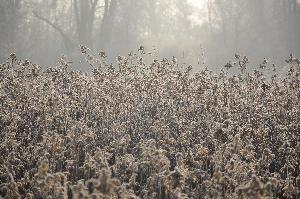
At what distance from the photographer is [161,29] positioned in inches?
1850

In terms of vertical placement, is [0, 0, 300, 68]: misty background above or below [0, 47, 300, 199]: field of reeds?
above

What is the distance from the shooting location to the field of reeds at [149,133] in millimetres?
5156

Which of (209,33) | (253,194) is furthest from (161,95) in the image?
(209,33)

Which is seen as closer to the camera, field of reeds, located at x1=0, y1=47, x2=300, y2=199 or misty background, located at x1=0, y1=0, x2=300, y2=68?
field of reeds, located at x1=0, y1=47, x2=300, y2=199

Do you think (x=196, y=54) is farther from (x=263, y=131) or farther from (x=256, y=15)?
(x=263, y=131)

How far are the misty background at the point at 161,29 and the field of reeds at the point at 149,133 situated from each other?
2477cm

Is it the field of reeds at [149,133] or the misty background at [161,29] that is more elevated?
the misty background at [161,29]

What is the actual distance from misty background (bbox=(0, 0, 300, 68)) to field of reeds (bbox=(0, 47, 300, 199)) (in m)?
24.8

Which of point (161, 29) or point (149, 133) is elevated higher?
point (161, 29)

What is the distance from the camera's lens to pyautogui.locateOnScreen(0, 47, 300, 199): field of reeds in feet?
16.9

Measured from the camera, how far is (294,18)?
40.1m

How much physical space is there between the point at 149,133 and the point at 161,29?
40.5m

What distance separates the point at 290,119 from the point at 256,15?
3633 cm

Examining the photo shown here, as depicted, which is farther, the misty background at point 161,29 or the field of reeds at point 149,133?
the misty background at point 161,29
